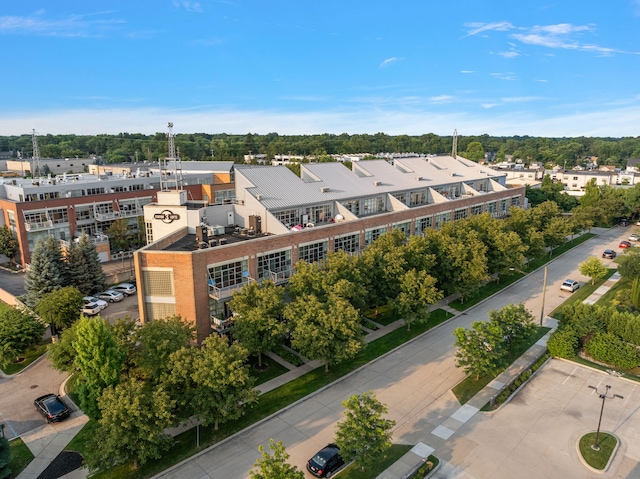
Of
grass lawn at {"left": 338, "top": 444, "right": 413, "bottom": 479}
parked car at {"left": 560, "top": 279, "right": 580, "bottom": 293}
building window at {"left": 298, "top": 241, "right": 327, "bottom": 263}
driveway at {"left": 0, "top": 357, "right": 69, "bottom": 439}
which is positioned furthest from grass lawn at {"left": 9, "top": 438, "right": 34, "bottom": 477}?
parked car at {"left": 560, "top": 279, "right": 580, "bottom": 293}

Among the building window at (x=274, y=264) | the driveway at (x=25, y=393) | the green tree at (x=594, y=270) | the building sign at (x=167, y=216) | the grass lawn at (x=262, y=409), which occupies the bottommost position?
the driveway at (x=25, y=393)

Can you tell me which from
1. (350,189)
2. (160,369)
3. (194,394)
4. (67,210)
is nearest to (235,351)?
(194,394)

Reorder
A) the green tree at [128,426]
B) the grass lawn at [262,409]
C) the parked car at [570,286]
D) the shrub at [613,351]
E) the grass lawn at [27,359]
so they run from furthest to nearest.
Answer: the parked car at [570,286] < the grass lawn at [27,359] < the shrub at [613,351] < the grass lawn at [262,409] < the green tree at [128,426]

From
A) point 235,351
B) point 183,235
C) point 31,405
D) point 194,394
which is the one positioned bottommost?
point 31,405

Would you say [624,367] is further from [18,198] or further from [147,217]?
[18,198]

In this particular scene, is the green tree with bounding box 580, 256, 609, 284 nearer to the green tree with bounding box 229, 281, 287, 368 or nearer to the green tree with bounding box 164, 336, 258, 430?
the green tree with bounding box 229, 281, 287, 368

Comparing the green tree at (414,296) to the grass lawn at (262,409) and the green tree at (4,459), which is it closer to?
the grass lawn at (262,409)

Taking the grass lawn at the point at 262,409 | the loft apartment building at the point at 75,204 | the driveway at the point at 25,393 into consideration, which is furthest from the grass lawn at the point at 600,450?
the loft apartment building at the point at 75,204
